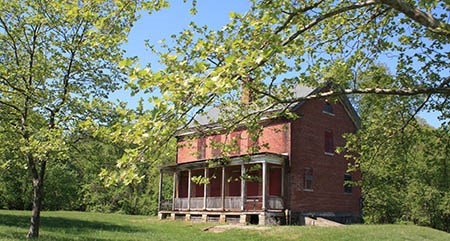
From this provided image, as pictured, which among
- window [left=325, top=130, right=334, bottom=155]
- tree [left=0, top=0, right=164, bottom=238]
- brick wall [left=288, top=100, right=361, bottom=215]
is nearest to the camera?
tree [left=0, top=0, right=164, bottom=238]

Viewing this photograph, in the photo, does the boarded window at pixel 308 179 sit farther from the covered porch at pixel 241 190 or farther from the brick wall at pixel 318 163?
the covered porch at pixel 241 190

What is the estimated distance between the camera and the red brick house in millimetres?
25578

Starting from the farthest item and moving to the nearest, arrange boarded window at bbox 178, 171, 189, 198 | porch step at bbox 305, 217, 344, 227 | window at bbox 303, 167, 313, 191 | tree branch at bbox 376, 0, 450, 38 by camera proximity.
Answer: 1. boarded window at bbox 178, 171, 189, 198
2. window at bbox 303, 167, 313, 191
3. porch step at bbox 305, 217, 344, 227
4. tree branch at bbox 376, 0, 450, 38

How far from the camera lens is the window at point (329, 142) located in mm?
29344

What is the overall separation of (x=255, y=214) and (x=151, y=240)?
10226 mm

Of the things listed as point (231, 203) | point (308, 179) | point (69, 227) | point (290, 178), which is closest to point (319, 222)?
point (290, 178)

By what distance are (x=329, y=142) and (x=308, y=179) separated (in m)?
3.46

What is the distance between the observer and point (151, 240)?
1557 cm

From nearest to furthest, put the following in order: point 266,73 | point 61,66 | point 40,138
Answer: point 266,73 < point 40,138 < point 61,66

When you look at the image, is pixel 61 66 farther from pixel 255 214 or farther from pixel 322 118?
pixel 322 118

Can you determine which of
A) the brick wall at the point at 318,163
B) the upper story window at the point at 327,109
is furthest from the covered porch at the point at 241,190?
the upper story window at the point at 327,109

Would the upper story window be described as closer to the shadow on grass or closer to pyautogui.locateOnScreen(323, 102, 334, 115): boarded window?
pyautogui.locateOnScreen(323, 102, 334, 115): boarded window

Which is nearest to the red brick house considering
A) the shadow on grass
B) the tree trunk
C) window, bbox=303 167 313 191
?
window, bbox=303 167 313 191

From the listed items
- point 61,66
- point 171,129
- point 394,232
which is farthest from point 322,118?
point 171,129
